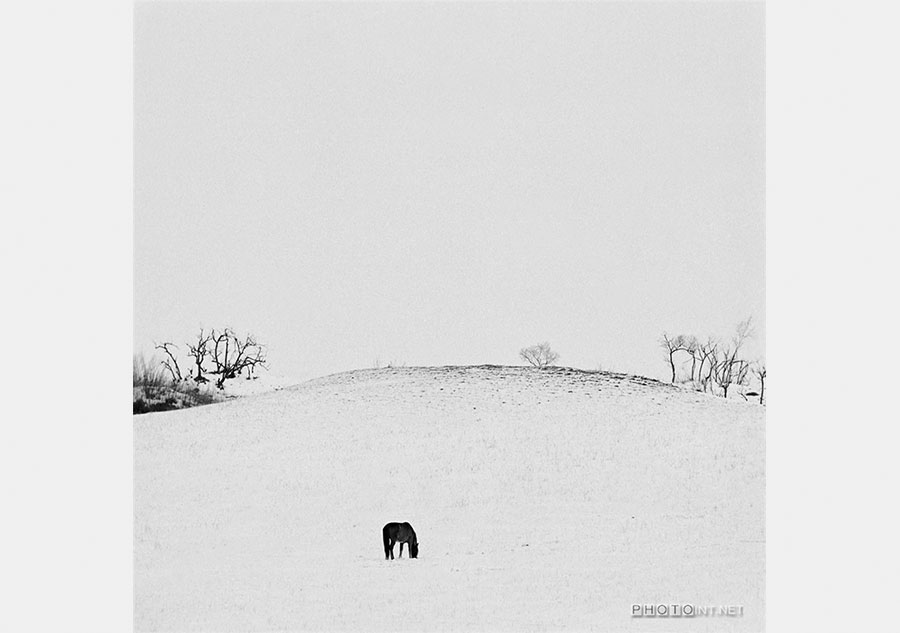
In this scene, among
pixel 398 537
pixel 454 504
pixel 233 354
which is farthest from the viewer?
pixel 233 354

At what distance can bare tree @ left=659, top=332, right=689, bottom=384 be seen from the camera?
32.8ft

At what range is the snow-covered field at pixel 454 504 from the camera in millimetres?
9531

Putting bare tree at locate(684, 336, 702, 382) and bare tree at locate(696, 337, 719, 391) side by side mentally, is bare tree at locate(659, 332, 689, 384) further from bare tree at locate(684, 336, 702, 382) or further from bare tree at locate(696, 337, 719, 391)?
bare tree at locate(696, 337, 719, 391)

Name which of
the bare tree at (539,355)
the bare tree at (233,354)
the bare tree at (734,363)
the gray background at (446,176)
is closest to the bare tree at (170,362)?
the gray background at (446,176)

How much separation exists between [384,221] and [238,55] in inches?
68.1

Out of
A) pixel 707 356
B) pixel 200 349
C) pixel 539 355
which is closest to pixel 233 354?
pixel 200 349

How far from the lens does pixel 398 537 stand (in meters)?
9.73

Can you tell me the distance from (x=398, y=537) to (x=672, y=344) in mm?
2605

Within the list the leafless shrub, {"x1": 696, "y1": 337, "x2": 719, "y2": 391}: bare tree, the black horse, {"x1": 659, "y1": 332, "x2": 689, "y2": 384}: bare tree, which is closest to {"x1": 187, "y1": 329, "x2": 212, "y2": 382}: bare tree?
the black horse

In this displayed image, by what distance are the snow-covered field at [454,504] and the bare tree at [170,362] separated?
0.35m

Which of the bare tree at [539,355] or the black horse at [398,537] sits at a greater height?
the bare tree at [539,355]

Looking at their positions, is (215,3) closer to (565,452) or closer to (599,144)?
(599,144)

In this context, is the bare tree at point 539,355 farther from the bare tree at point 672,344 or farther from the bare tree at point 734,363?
the bare tree at point 734,363

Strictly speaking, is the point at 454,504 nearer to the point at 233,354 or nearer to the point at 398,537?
the point at 398,537
